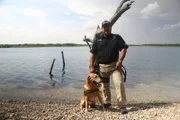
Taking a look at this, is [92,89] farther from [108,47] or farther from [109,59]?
[108,47]

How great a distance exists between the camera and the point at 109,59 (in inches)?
352

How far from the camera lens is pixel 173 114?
28.0ft

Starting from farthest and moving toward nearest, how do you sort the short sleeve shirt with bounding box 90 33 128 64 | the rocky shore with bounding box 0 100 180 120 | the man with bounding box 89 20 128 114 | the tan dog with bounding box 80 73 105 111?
the short sleeve shirt with bounding box 90 33 128 64, the man with bounding box 89 20 128 114, the tan dog with bounding box 80 73 105 111, the rocky shore with bounding box 0 100 180 120

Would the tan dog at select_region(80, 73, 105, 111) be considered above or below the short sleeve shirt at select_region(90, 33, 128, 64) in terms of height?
below

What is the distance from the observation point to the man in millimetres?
8570

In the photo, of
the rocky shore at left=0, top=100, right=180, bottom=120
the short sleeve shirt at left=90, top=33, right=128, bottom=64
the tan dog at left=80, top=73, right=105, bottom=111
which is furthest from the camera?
the short sleeve shirt at left=90, top=33, right=128, bottom=64

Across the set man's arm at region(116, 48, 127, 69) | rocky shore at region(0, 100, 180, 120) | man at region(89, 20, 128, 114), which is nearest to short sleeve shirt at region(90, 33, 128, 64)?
man at region(89, 20, 128, 114)

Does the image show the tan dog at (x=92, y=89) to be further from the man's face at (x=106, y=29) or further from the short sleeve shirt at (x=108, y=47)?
the man's face at (x=106, y=29)

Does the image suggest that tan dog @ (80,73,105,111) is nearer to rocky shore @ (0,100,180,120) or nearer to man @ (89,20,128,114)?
rocky shore @ (0,100,180,120)

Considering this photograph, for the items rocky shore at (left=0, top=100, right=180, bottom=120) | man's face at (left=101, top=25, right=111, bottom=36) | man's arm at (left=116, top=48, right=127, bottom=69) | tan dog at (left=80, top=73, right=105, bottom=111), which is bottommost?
rocky shore at (left=0, top=100, right=180, bottom=120)

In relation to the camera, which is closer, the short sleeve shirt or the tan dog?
the tan dog

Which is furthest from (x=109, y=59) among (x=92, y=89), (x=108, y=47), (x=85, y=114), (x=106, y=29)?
(x=85, y=114)

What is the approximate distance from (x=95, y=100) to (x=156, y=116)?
7.44 feet

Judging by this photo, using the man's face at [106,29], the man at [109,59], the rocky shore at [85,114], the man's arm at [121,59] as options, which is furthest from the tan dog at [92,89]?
the man's face at [106,29]
